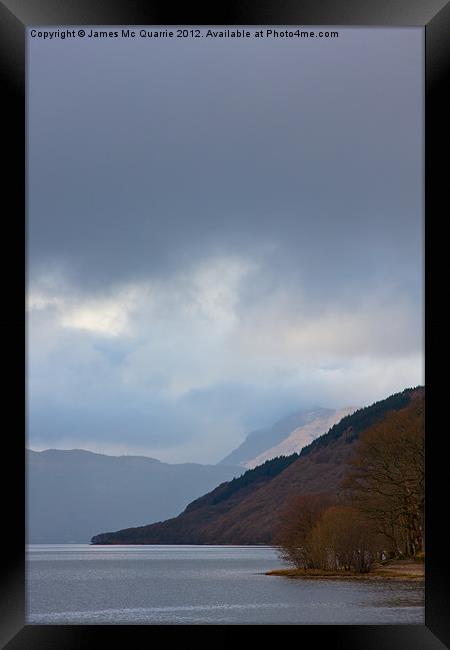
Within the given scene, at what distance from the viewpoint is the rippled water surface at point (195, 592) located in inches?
609

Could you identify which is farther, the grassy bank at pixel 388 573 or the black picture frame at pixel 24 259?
the grassy bank at pixel 388 573

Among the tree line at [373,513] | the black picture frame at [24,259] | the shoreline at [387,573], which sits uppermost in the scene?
the black picture frame at [24,259]

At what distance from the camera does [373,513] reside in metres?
14.8

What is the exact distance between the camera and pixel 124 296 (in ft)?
115

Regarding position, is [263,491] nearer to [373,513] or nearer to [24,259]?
[373,513]

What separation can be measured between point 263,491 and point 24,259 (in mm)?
26407

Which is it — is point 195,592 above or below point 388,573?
below

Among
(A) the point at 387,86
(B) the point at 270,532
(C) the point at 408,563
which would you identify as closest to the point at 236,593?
(B) the point at 270,532

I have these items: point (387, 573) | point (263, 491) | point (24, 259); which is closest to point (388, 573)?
point (387, 573)

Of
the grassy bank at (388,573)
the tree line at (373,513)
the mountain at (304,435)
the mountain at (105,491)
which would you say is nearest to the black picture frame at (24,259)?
the tree line at (373,513)

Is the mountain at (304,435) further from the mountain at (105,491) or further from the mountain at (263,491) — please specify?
the mountain at (105,491)

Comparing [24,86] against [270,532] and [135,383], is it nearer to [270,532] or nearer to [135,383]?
[270,532]

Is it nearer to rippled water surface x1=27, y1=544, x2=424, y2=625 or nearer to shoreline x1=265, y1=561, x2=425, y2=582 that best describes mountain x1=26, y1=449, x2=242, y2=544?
rippled water surface x1=27, y1=544, x2=424, y2=625

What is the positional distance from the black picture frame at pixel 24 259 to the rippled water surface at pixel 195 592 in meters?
8.49
